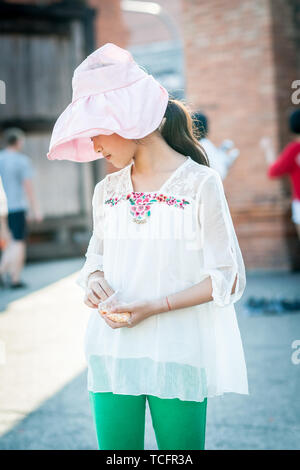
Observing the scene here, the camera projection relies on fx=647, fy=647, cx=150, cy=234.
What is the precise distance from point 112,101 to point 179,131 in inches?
13.0

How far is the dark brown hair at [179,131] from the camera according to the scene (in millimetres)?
2199

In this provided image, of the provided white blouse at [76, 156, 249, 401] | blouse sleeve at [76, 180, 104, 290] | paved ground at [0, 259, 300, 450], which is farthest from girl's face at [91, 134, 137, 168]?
paved ground at [0, 259, 300, 450]

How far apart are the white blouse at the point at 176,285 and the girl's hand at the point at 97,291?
39mm

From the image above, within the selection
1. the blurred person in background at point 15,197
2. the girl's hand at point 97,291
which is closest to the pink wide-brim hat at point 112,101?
the girl's hand at point 97,291

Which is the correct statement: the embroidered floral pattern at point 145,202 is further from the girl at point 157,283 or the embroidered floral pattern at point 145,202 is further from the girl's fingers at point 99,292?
the girl's fingers at point 99,292

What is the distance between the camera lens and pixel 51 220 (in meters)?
13.3

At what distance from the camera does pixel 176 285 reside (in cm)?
207

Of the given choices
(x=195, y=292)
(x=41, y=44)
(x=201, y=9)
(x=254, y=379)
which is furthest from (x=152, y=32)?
(x=195, y=292)

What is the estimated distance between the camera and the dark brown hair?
7.22 feet

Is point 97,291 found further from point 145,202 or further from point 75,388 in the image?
point 75,388

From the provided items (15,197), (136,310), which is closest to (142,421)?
(136,310)

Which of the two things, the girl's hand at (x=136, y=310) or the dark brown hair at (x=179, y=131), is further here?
the dark brown hair at (x=179, y=131)

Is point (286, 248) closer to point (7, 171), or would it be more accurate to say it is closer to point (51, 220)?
point (7, 171)
